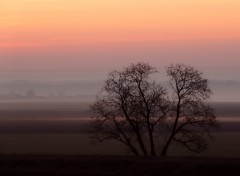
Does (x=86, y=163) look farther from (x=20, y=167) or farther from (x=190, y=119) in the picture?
(x=190, y=119)

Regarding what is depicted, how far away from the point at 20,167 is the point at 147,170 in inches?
374

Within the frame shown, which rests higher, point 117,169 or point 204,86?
point 204,86

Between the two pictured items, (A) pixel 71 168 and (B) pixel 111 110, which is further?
(B) pixel 111 110

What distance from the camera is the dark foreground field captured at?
39.9 meters

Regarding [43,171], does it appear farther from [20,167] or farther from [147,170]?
[147,170]

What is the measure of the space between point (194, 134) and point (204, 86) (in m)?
4.56

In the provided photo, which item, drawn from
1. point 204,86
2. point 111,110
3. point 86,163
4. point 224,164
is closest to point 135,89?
point 111,110

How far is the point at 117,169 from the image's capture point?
1660 inches

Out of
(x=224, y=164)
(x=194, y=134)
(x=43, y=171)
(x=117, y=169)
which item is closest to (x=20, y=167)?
(x=43, y=171)

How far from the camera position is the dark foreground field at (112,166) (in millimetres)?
39938

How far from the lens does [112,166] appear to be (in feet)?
140

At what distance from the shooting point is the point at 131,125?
183 feet

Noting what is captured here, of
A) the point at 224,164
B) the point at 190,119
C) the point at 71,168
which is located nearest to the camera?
the point at 224,164

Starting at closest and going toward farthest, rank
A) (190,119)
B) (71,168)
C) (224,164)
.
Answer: (224,164)
(71,168)
(190,119)
